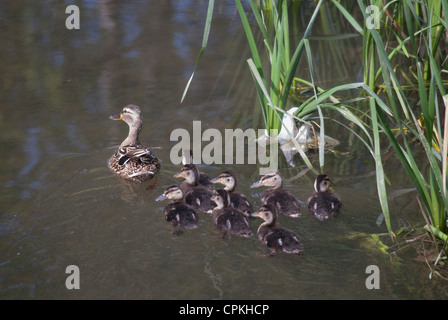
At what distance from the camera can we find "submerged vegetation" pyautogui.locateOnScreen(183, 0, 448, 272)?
412 centimetres

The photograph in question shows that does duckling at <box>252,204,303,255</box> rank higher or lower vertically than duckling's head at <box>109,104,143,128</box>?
lower

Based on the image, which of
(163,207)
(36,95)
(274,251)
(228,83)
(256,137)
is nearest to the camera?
(274,251)

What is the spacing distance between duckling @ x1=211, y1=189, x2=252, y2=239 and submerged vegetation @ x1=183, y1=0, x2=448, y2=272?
2.22ft

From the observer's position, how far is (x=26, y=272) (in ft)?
13.6

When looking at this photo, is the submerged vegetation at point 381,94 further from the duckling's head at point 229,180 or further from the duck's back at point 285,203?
the duckling's head at point 229,180

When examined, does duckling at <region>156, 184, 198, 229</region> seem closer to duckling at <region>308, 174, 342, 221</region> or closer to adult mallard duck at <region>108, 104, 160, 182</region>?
adult mallard duck at <region>108, 104, 160, 182</region>

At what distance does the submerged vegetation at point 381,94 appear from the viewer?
4.12 meters

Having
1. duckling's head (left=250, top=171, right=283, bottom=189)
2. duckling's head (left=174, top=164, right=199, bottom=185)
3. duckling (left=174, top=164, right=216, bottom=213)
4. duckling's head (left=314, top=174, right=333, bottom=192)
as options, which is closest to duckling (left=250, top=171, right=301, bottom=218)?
duckling's head (left=250, top=171, right=283, bottom=189)

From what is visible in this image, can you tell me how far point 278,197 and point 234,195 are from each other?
1.25 feet

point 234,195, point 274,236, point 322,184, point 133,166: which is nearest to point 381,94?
point 322,184

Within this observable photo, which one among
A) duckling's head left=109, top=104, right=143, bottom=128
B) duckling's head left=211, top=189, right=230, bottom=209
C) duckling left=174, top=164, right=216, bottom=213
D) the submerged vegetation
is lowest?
duckling left=174, top=164, right=216, bottom=213
